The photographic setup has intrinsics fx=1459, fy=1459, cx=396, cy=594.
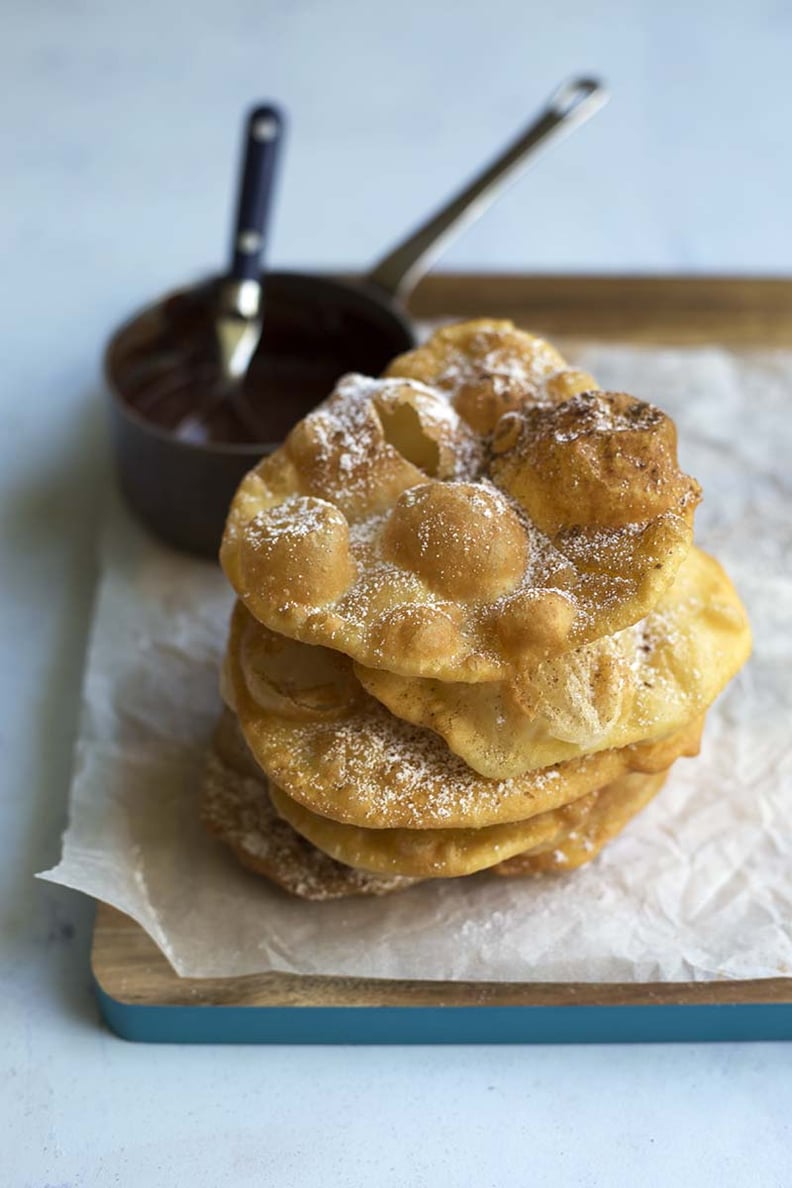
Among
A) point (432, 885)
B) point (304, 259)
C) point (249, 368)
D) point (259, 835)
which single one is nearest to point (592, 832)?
point (432, 885)

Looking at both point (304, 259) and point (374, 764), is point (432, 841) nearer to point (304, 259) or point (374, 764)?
point (374, 764)

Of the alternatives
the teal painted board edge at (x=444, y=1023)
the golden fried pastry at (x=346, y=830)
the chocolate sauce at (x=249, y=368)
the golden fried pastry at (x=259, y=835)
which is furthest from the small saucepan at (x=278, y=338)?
the teal painted board edge at (x=444, y=1023)

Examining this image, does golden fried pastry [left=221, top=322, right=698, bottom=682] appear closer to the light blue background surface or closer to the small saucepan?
the light blue background surface

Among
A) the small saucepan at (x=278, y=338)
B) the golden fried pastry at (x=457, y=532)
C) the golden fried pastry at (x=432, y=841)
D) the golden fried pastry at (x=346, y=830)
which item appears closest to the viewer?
the golden fried pastry at (x=457, y=532)

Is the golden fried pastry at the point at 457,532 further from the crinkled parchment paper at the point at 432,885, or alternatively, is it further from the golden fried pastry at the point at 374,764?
the crinkled parchment paper at the point at 432,885

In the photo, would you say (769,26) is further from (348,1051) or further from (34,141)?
(348,1051)

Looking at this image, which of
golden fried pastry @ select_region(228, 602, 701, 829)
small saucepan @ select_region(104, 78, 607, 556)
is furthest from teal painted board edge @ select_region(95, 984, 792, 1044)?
small saucepan @ select_region(104, 78, 607, 556)
